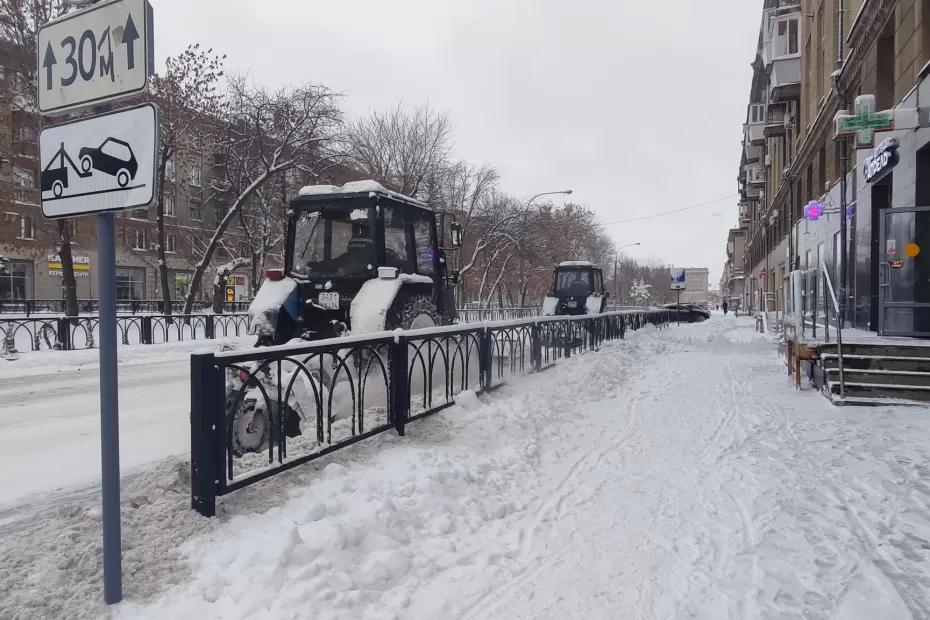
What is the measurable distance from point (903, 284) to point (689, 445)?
8.19 m

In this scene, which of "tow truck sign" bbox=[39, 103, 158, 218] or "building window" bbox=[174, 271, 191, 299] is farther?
"building window" bbox=[174, 271, 191, 299]

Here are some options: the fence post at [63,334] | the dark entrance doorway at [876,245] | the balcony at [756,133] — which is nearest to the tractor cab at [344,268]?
the dark entrance doorway at [876,245]

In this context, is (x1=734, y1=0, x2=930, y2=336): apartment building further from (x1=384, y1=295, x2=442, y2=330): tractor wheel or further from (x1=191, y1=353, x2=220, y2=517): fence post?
(x1=191, y1=353, x2=220, y2=517): fence post

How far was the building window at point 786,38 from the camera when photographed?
25.9m

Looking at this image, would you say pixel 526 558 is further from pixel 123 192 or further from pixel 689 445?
pixel 689 445

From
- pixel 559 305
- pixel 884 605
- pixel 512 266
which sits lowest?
pixel 884 605

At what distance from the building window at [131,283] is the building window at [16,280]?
5621 millimetres

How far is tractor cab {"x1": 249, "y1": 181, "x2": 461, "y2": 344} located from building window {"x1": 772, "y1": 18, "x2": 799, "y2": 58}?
25847mm

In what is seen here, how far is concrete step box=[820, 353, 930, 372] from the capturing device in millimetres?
8488

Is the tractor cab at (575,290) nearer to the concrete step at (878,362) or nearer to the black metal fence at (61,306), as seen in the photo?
the concrete step at (878,362)

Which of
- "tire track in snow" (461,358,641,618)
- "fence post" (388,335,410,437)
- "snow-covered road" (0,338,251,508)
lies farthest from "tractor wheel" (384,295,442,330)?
"tire track in snow" (461,358,641,618)

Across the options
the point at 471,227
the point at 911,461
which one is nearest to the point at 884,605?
the point at 911,461

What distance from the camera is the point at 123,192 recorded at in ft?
8.39

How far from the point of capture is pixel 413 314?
23.4ft
